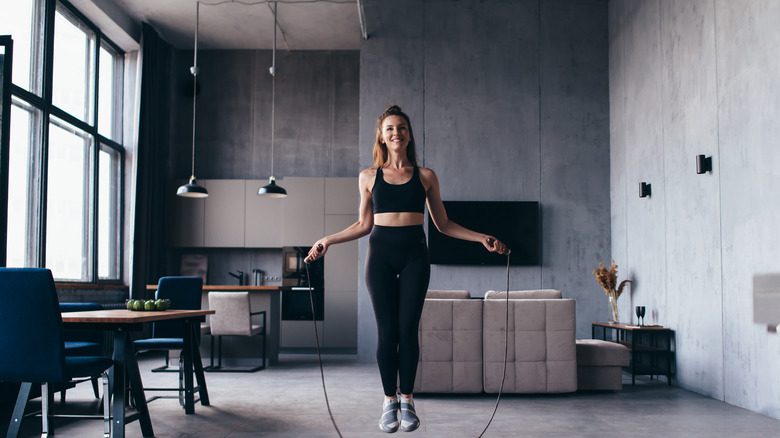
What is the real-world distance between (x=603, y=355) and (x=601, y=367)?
11cm

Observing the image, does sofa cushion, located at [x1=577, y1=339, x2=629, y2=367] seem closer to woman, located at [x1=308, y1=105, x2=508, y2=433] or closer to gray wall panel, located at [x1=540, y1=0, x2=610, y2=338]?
gray wall panel, located at [x1=540, y1=0, x2=610, y2=338]

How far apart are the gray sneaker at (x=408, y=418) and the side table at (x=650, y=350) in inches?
147

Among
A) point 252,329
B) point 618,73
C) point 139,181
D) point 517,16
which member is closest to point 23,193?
point 139,181

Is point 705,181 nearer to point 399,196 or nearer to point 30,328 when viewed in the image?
point 399,196

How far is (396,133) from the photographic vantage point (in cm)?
292

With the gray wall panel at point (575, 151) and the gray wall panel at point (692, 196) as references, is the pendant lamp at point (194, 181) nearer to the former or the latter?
the gray wall panel at point (575, 151)

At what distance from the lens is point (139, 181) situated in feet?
27.0

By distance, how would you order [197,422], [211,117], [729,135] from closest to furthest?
[197,422] → [729,135] → [211,117]

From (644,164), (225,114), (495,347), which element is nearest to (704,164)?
(644,164)

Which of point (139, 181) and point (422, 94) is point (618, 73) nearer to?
point (422, 94)

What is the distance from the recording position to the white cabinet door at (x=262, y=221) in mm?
8984

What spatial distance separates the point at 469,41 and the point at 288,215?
3.44m

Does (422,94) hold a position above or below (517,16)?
below

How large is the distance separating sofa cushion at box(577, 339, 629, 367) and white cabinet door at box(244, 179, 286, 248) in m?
4.88
